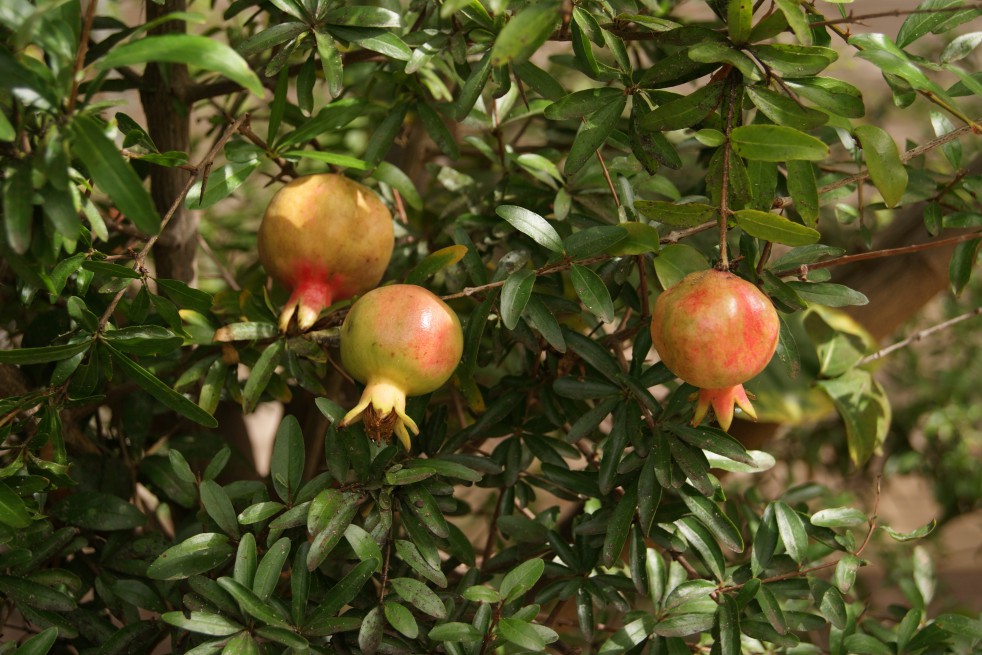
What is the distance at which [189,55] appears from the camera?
1.42 feet

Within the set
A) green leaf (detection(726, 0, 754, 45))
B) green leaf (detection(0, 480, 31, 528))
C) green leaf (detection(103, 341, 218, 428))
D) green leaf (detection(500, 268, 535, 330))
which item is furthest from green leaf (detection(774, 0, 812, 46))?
green leaf (detection(0, 480, 31, 528))

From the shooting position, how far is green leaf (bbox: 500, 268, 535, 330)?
23.9 inches

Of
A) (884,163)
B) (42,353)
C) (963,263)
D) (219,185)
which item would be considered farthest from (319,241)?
(963,263)

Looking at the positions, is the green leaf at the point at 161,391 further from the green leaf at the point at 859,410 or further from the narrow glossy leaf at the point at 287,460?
the green leaf at the point at 859,410

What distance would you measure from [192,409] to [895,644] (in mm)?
631

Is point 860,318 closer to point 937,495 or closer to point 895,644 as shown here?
point 895,644

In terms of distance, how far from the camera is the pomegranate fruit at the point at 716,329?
52 cm

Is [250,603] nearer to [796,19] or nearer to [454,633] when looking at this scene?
[454,633]

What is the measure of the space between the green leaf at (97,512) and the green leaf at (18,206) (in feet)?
1.10

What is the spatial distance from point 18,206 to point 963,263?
0.72m

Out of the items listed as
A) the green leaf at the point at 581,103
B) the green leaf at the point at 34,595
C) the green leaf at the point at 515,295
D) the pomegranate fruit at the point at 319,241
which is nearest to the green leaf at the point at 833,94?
the green leaf at the point at 581,103

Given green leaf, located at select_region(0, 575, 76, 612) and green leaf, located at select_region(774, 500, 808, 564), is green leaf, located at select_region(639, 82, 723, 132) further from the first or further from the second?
green leaf, located at select_region(0, 575, 76, 612)

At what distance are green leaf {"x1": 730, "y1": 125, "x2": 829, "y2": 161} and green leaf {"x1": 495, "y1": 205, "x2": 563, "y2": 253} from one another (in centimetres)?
15

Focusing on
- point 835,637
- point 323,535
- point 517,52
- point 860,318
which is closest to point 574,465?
point 860,318
